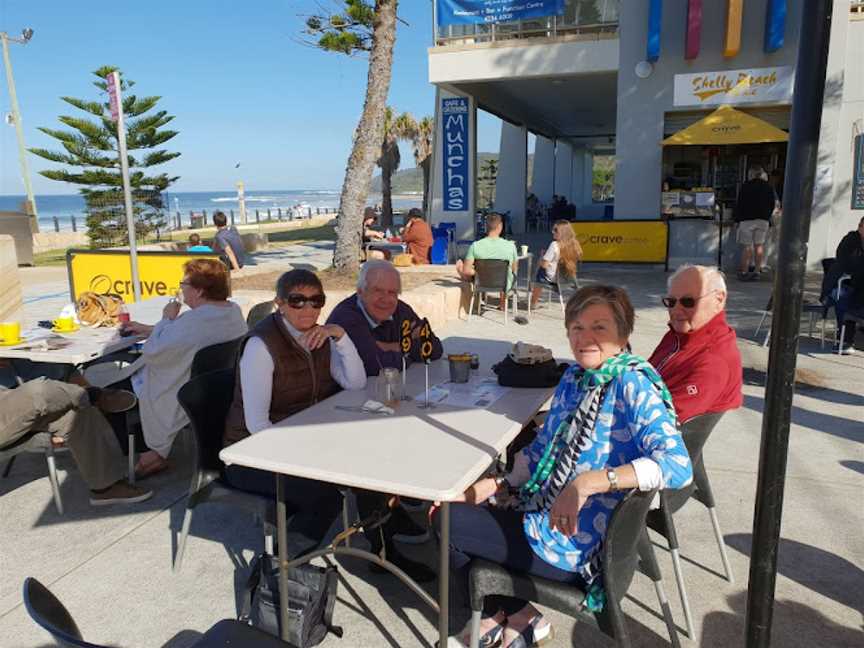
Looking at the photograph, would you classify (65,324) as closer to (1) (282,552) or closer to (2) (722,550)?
(1) (282,552)

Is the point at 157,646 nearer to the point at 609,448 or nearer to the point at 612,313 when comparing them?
the point at 609,448

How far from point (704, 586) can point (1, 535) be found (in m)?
3.17

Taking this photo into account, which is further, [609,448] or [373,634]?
[373,634]

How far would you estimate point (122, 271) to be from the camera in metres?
6.36

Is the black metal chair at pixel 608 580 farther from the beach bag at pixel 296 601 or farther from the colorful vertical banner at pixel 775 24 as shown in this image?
the colorful vertical banner at pixel 775 24

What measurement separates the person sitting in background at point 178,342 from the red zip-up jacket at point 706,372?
7.29 feet

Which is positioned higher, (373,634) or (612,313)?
(612,313)

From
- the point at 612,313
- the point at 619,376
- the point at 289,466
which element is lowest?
the point at 289,466

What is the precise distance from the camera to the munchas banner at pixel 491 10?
1140cm

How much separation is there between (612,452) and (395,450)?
0.67m

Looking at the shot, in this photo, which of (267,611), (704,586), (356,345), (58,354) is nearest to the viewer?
(267,611)

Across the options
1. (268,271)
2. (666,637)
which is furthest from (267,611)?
(268,271)

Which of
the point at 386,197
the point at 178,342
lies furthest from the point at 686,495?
the point at 386,197

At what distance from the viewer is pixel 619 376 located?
1.97 m
